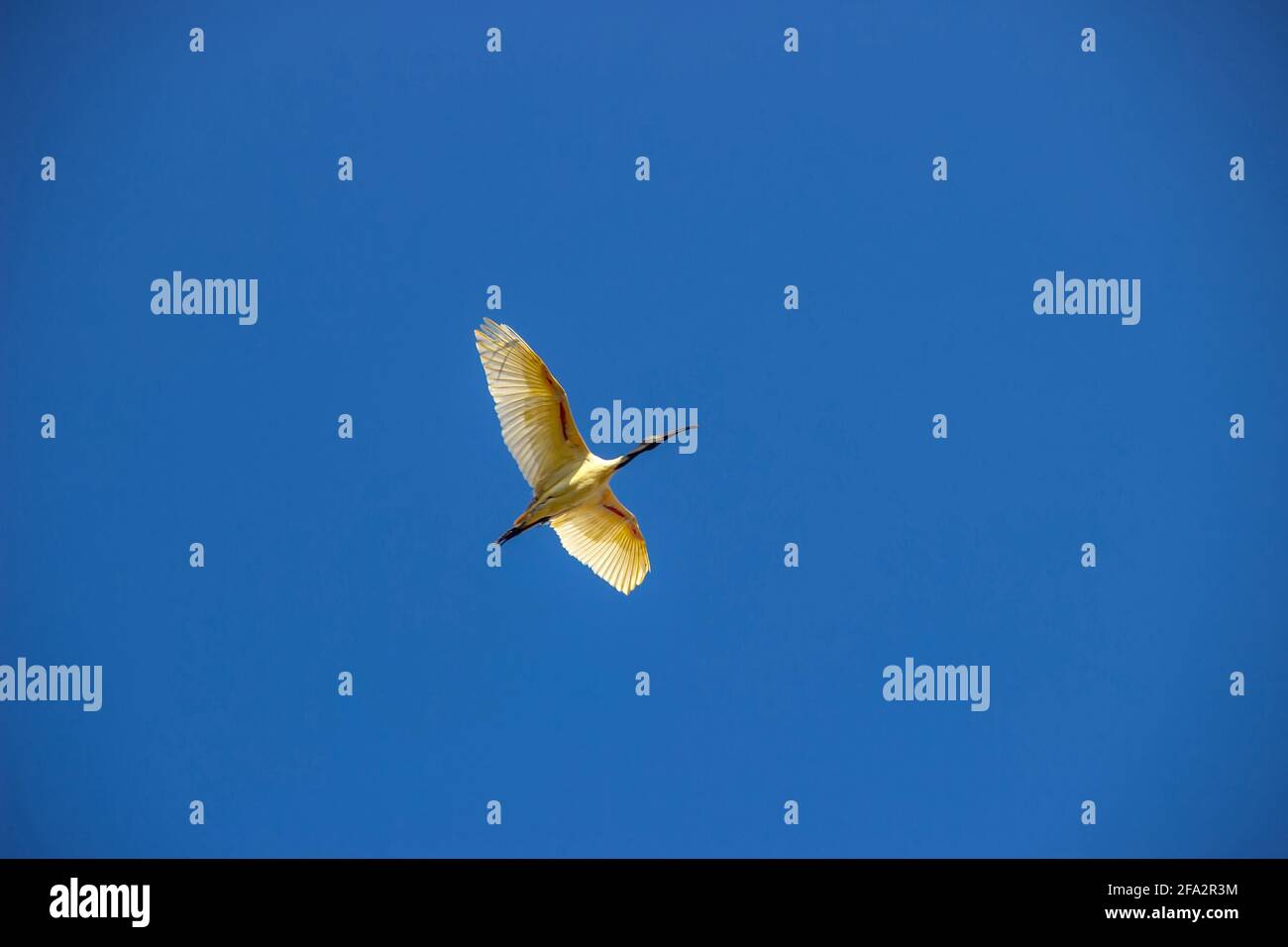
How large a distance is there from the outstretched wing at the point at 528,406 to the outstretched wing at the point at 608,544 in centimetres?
95

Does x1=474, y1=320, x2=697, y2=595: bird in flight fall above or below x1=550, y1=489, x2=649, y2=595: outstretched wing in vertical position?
above

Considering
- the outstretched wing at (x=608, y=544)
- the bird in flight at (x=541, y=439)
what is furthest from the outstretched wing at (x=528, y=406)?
the outstretched wing at (x=608, y=544)

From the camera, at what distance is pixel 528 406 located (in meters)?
Answer: 12.8

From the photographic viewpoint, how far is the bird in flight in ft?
41.2

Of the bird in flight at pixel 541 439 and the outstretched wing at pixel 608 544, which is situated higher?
the bird in flight at pixel 541 439

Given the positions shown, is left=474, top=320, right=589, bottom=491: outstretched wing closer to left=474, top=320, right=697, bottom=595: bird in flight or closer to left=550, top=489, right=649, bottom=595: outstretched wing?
left=474, top=320, right=697, bottom=595: bird in flight

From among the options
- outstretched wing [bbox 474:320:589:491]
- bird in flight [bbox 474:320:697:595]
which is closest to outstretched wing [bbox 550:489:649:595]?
bird in flight [bbox 474:320:697:595]

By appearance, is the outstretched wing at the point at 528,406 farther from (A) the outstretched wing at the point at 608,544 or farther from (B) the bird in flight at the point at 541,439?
(A) the outstretched wing at the point at 608,544

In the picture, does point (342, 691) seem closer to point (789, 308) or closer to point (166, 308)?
point (166, 308)

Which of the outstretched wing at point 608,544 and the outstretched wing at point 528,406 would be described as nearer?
the outstretched wing at point 528,406

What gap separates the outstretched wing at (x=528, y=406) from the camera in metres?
12.5

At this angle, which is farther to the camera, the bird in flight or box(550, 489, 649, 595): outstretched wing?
box(550, 489, 649, 595): outstretched wing

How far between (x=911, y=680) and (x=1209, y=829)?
5.76m

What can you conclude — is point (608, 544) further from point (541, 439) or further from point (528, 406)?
point (528, 406)
